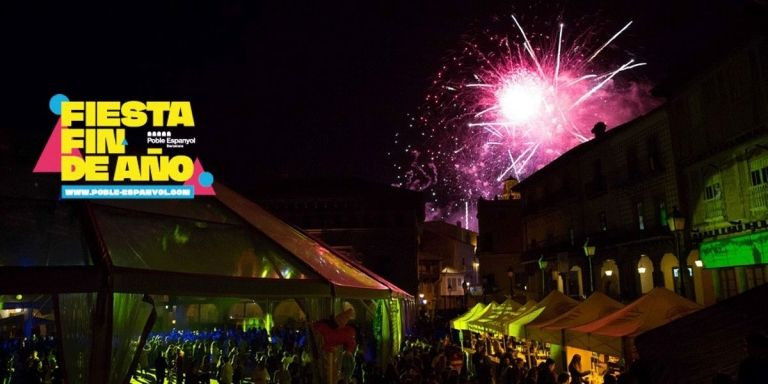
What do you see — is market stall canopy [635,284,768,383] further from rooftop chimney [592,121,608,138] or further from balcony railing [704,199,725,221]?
rooftop chimney [592,121,608,138]

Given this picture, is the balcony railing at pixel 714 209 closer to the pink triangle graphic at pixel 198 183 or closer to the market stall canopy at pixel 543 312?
the market stall canopy at pixel 543 312

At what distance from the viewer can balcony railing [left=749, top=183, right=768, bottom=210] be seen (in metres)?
17.1

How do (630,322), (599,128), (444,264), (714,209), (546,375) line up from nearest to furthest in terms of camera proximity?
1. (630,322)
2. (546,375)
3. (714,209)
4. (599,128)
5. (444,264)

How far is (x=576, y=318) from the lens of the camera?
13.2m

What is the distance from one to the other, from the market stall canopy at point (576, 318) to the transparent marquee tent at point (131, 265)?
14.6 ft

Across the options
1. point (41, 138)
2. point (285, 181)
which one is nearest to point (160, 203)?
point (41, 138)

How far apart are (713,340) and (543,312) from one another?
412 inches

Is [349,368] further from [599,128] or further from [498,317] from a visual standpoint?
[599,128]

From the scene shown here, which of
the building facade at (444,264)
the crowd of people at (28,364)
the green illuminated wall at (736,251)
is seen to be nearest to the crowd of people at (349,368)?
the crowd of people at (28,364)

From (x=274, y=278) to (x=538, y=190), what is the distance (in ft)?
107

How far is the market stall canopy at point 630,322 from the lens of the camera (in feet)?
32.8

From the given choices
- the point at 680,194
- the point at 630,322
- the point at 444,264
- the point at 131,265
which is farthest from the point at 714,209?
the point at 444,264

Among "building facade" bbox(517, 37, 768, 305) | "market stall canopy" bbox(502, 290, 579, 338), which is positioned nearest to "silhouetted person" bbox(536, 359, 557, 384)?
"market stall canopy" bbox(502, 290, 579, 338)

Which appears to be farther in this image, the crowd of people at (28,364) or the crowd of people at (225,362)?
the crowd of people at (225,362)
